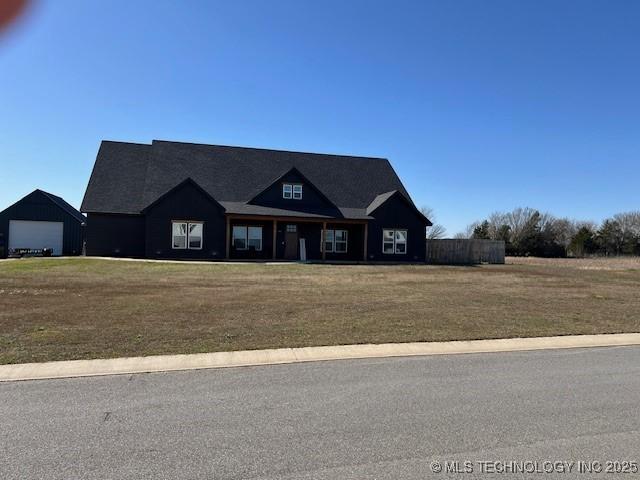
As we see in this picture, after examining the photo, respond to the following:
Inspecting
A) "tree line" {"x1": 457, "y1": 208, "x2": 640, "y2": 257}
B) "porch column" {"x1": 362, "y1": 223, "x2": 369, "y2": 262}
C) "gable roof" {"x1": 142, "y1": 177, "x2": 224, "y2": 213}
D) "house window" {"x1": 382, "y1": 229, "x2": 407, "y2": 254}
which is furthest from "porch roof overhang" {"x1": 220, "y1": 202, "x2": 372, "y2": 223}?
"tree line" {"x1": 457, "y1": 208, "x2": 640, "y2": 257}

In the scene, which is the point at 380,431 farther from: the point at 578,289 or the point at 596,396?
the point at 578,289

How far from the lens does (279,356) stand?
7.38 m

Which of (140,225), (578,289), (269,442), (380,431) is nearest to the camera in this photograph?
(269,442)

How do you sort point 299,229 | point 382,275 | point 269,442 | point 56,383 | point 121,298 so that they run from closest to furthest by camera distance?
1. point 269,442
2. point 56,383
3. point 121,298
4. point 382,275
5. point 299,229

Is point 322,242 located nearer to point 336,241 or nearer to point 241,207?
point 336,241

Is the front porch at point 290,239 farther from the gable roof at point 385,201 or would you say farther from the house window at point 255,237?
the gable roof at point 385,201

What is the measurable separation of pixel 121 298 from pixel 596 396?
1144cm

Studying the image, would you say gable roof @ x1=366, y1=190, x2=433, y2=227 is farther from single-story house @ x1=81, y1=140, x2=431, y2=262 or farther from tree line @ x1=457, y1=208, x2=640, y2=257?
tree line @ x1=457, y1=208, x2=640, y2=257

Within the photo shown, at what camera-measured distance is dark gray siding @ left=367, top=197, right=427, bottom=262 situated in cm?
3331

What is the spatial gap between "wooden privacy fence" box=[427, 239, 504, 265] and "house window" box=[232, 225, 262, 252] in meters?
13.7

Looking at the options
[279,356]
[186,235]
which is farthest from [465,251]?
[279,356]

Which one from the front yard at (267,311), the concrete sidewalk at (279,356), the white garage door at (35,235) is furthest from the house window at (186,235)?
the concrete sidewalk at (279,356)

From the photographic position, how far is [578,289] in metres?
18.2

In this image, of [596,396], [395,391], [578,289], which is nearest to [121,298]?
[395,391]
